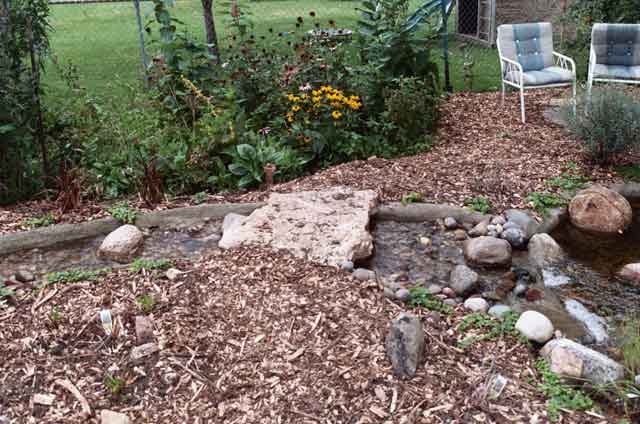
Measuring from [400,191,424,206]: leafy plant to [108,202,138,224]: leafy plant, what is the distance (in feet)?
6.08

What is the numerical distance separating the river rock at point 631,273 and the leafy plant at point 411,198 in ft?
4.54

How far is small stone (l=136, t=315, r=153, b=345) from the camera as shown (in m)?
2.80

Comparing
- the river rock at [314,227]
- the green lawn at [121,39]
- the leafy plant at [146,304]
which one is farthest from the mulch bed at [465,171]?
the green lawn at [121,39]

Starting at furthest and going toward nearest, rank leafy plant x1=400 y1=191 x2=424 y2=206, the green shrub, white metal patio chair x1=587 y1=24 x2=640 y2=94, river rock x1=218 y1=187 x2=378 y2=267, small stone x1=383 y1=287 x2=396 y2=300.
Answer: white metal patio chair x1=587 y1=24 x2=640 y2=94
the green shrub
leafy plant x1=400 y1=191 x2=424 y2=206
river rock x1=218 y1=187 x2=378 y2=267
small stone x1=383 y1=287 x2=396 y2=300

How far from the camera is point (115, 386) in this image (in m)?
2.49

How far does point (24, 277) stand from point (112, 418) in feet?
4.80

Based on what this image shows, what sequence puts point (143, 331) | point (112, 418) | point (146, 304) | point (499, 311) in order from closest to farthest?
point (112, 418) → point (143, 331) → point (146, 304) → point (499, 311)

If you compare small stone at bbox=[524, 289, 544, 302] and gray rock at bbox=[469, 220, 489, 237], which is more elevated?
gray rock at bbox=[469, 220, 489, 237]

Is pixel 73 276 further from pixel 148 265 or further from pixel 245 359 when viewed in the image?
pixel 245 359

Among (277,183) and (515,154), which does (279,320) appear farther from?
(515,154)

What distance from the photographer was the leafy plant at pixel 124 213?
419 cm

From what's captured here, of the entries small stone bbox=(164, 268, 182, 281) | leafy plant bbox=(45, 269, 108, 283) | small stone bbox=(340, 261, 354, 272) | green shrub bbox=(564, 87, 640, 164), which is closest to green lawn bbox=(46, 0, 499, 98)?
leafy plant bbox=(45, 269, 108, 283)

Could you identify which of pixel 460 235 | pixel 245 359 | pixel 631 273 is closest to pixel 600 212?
pixel 631 273

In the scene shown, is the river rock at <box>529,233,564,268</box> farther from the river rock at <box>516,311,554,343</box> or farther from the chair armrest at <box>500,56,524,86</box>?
the chair armrest at <box>500,56,524,86</box>
